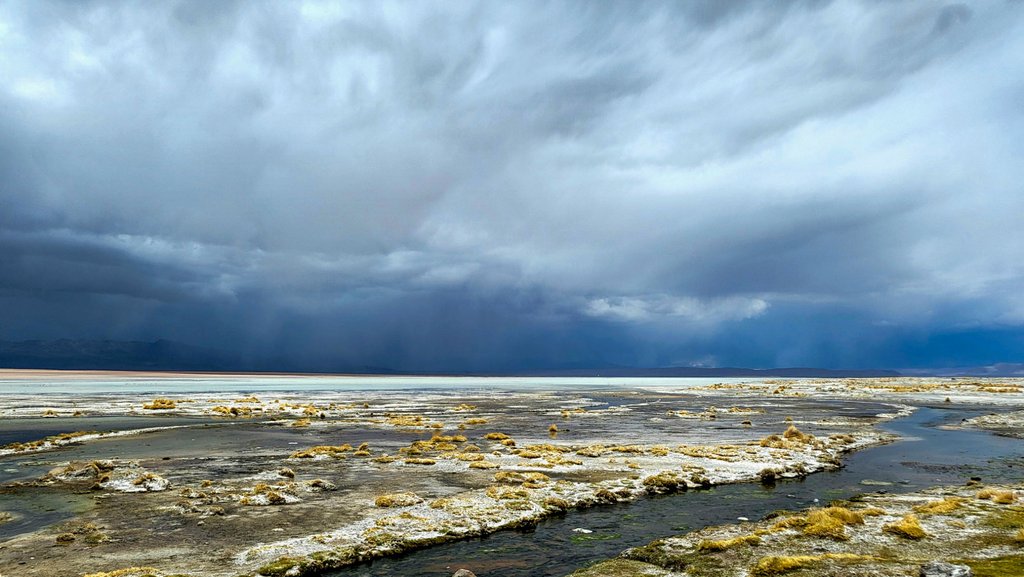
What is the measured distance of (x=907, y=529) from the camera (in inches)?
746

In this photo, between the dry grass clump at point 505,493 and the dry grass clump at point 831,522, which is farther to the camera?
the dry grass clump at point 505,493

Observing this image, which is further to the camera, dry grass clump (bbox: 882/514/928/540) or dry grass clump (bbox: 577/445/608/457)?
dry grass clump (bbox: 577/445/608/457)

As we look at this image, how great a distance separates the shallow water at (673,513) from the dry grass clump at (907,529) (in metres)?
4.68

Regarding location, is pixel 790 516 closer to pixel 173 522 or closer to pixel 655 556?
pixel 655 556

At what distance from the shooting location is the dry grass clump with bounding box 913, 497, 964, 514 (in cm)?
2181

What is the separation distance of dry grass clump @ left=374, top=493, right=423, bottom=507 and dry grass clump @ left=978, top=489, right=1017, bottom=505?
77.4 ft

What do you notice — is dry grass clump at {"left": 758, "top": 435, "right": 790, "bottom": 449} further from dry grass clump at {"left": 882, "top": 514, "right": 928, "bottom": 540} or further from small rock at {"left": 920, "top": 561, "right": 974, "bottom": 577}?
small rock at {"left": 920, "top": 561, "right": 974, "bottom": 577}

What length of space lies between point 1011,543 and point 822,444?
1053 inches

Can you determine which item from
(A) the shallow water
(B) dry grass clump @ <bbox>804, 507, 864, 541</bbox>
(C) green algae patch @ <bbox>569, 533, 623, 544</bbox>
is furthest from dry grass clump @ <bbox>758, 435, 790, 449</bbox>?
(C) green algae patch @ <bbox>569, 533, 623, 544</bbox>

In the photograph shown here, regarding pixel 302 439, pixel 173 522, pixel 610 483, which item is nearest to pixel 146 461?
pixel 302 439

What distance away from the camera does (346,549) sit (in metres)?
18.7

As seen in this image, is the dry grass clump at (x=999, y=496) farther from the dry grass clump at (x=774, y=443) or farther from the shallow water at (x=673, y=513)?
the dry grass clump at (x=774, y=443)

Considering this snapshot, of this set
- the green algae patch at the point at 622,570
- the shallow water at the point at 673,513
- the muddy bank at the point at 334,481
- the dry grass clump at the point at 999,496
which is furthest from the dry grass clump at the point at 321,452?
the dry grass clump at the point at 999,496

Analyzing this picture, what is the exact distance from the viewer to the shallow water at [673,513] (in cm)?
1805
